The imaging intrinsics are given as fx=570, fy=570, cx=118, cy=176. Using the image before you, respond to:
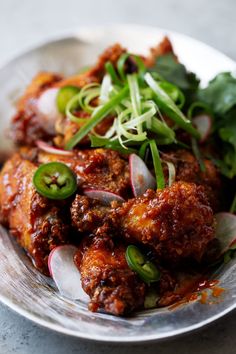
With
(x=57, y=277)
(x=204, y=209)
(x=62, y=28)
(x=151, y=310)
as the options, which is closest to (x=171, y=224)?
(x=204, y=209)

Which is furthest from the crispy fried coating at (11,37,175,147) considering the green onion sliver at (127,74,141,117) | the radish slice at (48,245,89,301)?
the radish slice at (48,245,89,301)

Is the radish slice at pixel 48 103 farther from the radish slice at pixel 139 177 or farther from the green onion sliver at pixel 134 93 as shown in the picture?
the radish slice at pixel 139 177

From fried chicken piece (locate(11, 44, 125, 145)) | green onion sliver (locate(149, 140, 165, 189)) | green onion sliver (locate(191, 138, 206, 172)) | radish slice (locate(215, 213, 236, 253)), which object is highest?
fried chicken piece (locate(11, 44, 125, 145))

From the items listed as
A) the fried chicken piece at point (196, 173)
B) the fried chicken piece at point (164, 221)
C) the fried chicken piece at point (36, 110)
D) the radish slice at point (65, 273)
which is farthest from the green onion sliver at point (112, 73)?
the radish slice at point (65, 273)

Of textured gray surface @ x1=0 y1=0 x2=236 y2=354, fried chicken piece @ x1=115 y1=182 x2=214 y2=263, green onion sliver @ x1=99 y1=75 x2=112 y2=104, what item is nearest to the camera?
fried chicken piece @ x1=115 y1=182 x2=214 y2=263

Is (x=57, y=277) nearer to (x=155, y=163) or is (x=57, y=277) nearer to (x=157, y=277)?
(x=157, y=277)

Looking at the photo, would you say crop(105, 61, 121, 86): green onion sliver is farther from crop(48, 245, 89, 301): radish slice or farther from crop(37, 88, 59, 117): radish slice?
crop(48, 245, 89, 301): radish slice

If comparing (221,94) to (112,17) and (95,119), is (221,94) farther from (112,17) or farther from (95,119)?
(112,17)
